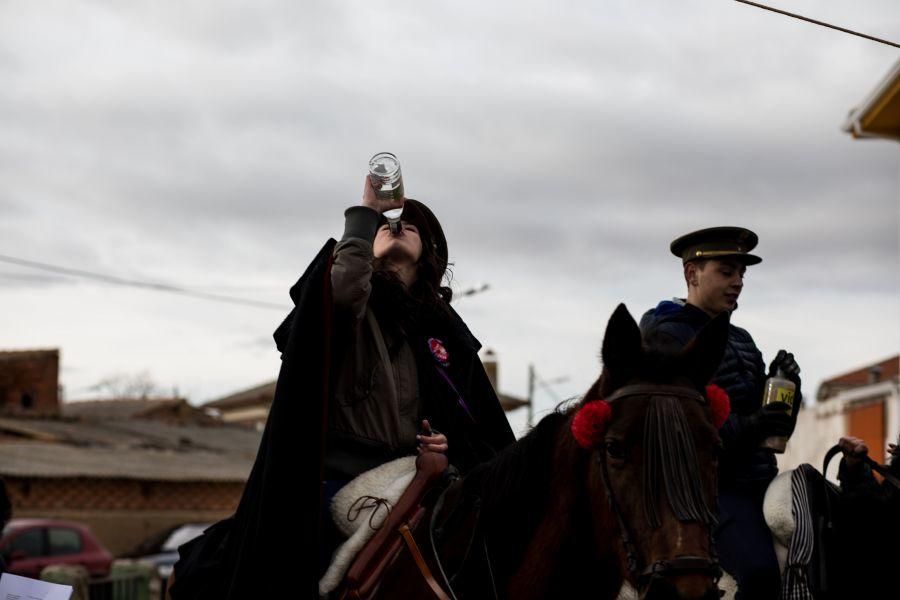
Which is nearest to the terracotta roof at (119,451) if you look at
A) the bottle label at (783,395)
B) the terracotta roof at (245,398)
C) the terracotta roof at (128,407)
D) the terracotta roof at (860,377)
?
the terracotta roof at (128,407)

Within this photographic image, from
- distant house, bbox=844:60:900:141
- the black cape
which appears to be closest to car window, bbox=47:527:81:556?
distant house, bbox=844:60:900:141

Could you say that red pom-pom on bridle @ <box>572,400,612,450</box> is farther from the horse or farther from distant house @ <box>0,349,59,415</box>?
distant house @ <box>0,349,59,415</box>

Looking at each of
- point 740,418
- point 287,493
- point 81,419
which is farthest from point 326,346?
point 81,419

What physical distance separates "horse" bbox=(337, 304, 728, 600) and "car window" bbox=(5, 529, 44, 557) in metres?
17.0

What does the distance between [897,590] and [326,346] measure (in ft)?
7.82

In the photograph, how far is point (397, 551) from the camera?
399 centimetres

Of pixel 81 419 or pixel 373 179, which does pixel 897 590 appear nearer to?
pixel 373 179

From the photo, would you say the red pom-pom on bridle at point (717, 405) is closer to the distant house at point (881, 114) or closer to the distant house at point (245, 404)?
the distant house at point (881, 114)

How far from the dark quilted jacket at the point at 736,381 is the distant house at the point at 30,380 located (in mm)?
38104

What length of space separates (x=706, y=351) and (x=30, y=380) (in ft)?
132

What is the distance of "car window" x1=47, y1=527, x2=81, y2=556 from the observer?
65.0 feet

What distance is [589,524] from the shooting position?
3.52 metres

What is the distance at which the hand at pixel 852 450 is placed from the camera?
473cm

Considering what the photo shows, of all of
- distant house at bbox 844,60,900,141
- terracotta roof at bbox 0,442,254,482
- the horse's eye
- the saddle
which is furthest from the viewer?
terracotta roof at bbox 0,442,254,482
